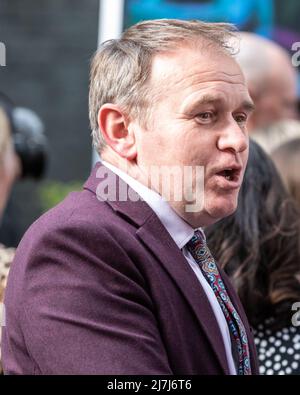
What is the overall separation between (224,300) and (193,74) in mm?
537

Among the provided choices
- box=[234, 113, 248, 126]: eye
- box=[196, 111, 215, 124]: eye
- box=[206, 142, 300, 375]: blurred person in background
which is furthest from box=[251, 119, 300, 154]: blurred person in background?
box=[196, 111, 215, 124]: eye

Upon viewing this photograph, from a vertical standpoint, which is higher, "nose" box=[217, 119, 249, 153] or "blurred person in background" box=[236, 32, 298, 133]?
"nose" box=[217, 119, 249, 153]

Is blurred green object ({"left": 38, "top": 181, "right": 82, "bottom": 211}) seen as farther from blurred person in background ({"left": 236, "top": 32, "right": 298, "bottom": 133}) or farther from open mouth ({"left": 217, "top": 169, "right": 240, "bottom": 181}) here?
open mouth ({"left": 217, "top": 169, "right": 240, "bottom": 181})

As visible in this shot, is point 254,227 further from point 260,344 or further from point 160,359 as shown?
point 160,359

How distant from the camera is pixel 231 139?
2.13 meters

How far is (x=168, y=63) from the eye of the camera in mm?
2180

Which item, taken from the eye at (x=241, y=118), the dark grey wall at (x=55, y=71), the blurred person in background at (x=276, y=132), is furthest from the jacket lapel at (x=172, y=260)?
the dark grey wall at (x=55, y=71)

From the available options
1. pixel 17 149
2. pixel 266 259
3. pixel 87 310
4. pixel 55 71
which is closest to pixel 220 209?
pixel 87 310

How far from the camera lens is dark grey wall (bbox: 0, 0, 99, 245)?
7.39 m

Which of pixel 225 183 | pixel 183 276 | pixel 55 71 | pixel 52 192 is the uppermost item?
pixel 225 183

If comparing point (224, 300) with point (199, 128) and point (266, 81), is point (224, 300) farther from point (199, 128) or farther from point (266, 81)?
point (266, 81)

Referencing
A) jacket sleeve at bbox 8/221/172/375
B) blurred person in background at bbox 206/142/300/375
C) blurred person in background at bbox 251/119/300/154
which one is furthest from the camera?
blurred person in background at bbox 251/119/300/154

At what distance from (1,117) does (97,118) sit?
2510mm

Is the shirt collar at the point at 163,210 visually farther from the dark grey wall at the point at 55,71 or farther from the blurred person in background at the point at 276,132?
the dark grey wall at the point at 55,71
